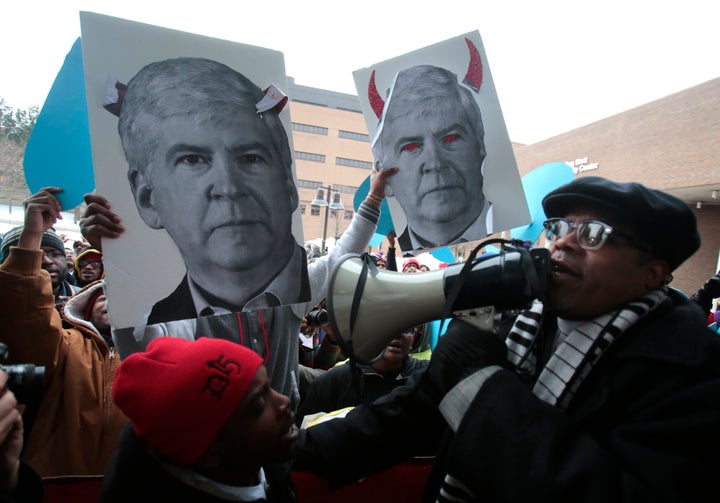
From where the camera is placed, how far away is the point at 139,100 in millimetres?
1497

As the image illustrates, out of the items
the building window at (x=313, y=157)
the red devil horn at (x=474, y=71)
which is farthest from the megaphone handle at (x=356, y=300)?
the building window at (x=313, y=157)

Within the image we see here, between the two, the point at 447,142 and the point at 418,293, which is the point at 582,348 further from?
the point at 447,142

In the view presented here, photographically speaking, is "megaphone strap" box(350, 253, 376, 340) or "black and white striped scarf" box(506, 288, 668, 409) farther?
"megaphone strap" box(350, 253, 376, 340)

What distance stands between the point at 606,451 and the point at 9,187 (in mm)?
19224

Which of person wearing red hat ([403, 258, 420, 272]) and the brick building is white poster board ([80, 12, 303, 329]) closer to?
person wearing red hat ([403, 258, 420, 272])

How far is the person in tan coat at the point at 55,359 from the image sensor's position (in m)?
1.60

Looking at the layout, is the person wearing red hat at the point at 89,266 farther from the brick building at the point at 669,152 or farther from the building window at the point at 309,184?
the building window at the point at 309,184

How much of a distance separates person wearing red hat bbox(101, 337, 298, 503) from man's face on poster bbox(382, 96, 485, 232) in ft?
4.05

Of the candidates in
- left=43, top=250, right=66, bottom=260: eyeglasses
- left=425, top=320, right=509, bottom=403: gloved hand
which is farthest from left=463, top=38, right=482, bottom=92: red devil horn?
left=43, top=250, right=66, bottom=260: eyeglasses

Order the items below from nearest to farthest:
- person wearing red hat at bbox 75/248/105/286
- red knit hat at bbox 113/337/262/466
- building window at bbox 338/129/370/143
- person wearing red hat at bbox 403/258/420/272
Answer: red knit hat at bbox 113/337/262/466
person wearing red hat at bbox 75/248/105/286
person wearing red hat at bbox 403/258/420/272
building window at bbox 338/129/370/143

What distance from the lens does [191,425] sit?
38.9 inches

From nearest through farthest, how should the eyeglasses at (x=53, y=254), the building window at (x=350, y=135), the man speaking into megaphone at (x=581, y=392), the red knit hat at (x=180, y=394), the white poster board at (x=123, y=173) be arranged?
the man speaking into megaphone at (x=581, y=392), the red knit hat at (x=180, y=394), the white poster board at (x=123, y=173), the eyeglasses at (x=53, y=254), the building window at (x=350, y=135)

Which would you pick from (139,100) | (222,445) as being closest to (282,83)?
(139,100)

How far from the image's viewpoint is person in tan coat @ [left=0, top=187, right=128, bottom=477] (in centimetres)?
160
